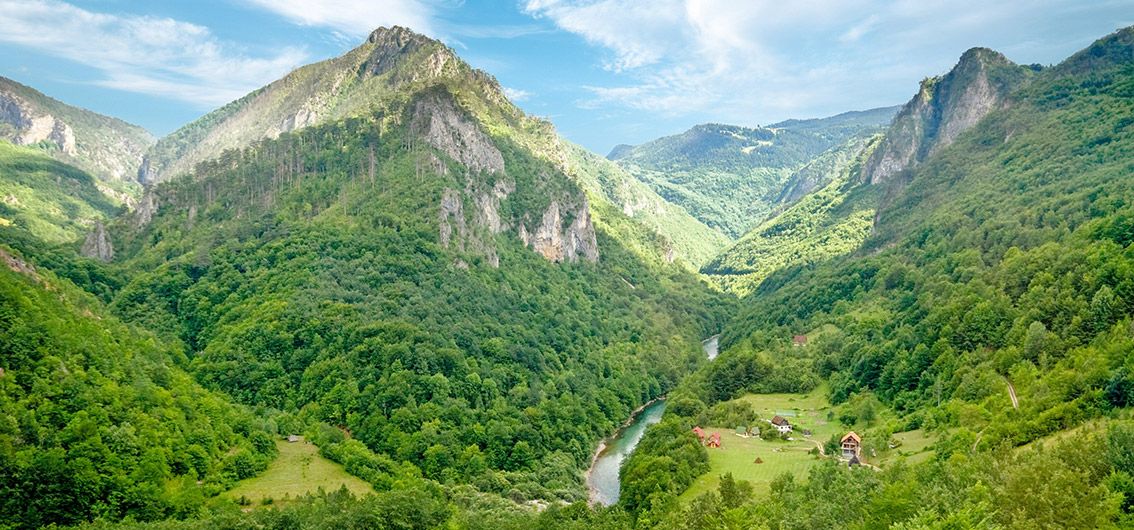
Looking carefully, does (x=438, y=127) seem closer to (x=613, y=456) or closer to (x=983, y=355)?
(x=613, y=456)

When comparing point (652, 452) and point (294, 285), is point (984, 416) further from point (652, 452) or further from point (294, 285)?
point (294, 285)

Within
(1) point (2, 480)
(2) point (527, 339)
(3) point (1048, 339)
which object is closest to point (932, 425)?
(3) point (1048, 339)

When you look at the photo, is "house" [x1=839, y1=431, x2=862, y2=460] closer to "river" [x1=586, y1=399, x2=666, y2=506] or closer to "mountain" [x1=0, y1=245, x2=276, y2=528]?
"river" [x1=586, y1=399, x2=666, y2=506]

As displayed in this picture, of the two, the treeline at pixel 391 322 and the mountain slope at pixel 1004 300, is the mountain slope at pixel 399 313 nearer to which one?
the treeline at pixel 391 322

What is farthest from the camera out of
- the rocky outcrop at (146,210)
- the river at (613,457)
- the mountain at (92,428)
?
the rocky outcrop at (146,210)

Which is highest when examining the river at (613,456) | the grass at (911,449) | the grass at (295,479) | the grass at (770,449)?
the grass at (911,449)

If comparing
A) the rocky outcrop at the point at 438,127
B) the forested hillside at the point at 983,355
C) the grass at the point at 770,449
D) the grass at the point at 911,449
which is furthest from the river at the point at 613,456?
the rocky outcrop at the point at 438,127
